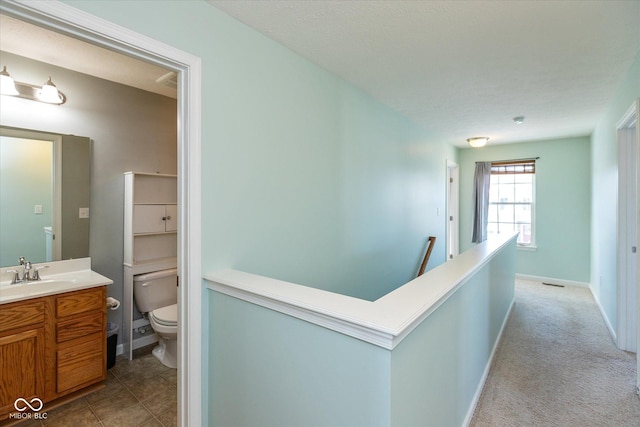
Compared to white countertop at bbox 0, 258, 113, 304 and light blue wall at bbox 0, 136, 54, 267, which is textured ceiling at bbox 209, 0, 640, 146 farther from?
white countertop at bbox 0, 258, 113, 304

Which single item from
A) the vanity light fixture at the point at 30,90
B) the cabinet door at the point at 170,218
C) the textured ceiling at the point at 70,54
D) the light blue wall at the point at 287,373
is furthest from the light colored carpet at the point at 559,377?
the vanity light fixture at the point at 30,90

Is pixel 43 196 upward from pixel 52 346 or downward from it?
upward

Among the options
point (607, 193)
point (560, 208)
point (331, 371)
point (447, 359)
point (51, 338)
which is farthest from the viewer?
point (560, 208)

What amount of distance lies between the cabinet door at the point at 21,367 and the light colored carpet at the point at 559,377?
270cm

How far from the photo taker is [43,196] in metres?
2.31

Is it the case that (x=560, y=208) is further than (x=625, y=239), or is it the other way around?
(x=560, y=208)

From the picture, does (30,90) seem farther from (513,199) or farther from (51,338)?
Result: (513,199)

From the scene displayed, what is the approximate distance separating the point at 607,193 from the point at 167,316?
14.6 ft

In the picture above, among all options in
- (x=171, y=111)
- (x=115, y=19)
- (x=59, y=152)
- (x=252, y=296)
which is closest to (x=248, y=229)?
(x=252, y=296)

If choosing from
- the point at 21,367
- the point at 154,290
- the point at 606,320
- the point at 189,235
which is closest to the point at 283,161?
the point at 189,235

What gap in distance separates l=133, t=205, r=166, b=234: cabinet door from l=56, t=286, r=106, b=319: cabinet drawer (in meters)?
0.67

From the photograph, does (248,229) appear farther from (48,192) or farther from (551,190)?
(551,190)

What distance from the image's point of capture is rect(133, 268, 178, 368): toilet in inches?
94.0

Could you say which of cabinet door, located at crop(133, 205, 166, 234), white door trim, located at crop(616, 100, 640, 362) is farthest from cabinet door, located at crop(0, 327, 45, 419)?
white door trim, located at crop(616, 100, 640, 362)
